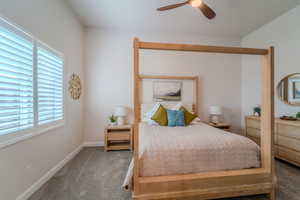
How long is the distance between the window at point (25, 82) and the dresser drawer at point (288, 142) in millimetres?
4020

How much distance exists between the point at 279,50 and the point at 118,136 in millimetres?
4029

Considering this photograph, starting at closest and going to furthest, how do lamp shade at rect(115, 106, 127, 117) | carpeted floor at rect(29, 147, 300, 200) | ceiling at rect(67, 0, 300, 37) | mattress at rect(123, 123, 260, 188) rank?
mattress at rect(123, 123, 260, 188) < carpeted floor at rect(29, 147, 300, 200) < ceiling at rect(67, 0, 300, 37) < lamp shade at rect(115, 106, 127, 117)

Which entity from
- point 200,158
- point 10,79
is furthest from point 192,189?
point 10,79

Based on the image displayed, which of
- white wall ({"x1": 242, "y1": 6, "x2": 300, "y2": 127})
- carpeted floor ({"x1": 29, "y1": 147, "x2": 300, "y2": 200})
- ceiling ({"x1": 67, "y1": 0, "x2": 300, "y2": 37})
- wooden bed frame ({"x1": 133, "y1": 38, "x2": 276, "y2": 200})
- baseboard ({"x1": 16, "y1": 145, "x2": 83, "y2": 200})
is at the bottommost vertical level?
carpeted floor ({"x1": 29, "y1": 147, "x2": 300, "y2": 200})

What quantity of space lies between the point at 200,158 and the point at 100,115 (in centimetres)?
270

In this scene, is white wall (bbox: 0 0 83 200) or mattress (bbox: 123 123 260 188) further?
mattress (bbox: 123 123 260 188)

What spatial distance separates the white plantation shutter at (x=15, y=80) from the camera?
142 cm

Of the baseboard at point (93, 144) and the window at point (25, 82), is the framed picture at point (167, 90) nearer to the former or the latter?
the baseboard at point (93, 144)

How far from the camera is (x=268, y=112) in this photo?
166cm

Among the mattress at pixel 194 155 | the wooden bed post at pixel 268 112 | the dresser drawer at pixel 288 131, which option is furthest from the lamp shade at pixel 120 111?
the dresser drawer at pixel 288 131

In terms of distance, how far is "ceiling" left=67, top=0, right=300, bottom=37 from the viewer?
2.62 metres

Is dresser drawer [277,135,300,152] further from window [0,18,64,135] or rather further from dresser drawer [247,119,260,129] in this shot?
window [0,18,64,135]

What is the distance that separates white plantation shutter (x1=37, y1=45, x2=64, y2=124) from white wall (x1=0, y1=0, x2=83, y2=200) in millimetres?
194

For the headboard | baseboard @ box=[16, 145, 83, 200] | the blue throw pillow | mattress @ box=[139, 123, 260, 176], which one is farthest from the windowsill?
the blue throw pillow
